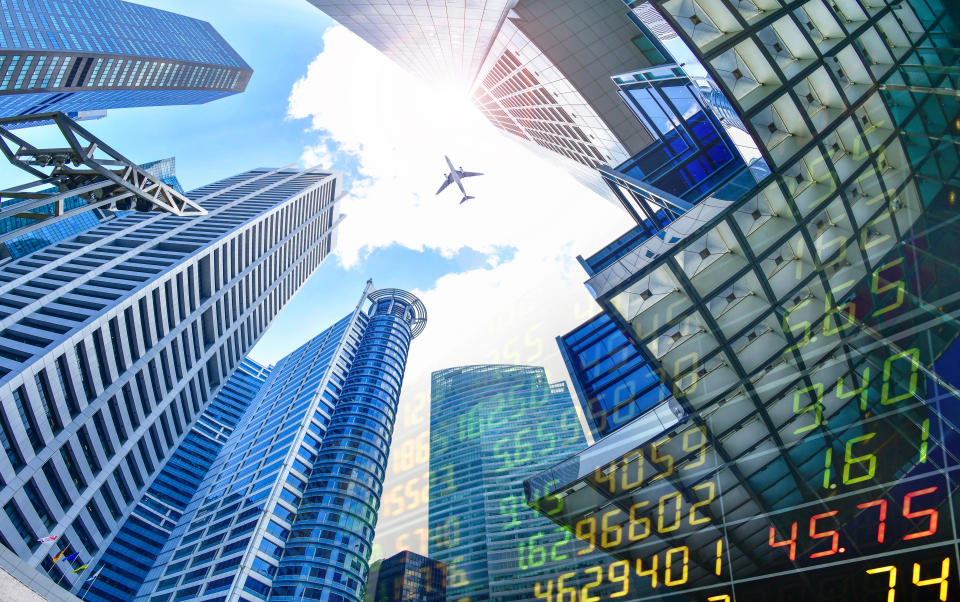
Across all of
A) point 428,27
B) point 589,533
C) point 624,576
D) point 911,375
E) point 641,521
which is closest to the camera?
point 911,375

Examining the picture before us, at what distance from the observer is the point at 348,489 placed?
211ft

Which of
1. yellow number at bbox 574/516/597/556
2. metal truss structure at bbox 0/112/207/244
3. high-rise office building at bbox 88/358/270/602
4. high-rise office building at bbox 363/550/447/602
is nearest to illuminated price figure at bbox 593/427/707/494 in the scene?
yellow number at bbox 574/516/597/556

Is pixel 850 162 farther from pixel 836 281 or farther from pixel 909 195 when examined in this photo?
pixel 836 281

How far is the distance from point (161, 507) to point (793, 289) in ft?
421

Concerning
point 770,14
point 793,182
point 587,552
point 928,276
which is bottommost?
point 587,552

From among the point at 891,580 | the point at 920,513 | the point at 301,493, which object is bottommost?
the point at 891,580

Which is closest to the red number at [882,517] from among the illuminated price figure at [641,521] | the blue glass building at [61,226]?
the illuminated price figure at [641,521]

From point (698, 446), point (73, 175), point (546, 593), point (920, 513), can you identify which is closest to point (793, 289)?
point (698, 446)

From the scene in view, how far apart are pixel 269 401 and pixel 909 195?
345 ft

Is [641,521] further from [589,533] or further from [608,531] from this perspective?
[589,533]

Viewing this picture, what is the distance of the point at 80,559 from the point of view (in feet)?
132

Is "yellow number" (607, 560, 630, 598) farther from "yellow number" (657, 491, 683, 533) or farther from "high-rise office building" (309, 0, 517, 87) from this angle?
"high-rise office building" (309, 0, 517, 87)

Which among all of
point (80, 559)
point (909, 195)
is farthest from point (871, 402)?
point (80, 559)

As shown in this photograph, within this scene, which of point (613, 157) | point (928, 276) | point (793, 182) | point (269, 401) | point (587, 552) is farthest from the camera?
point (269, 401)
